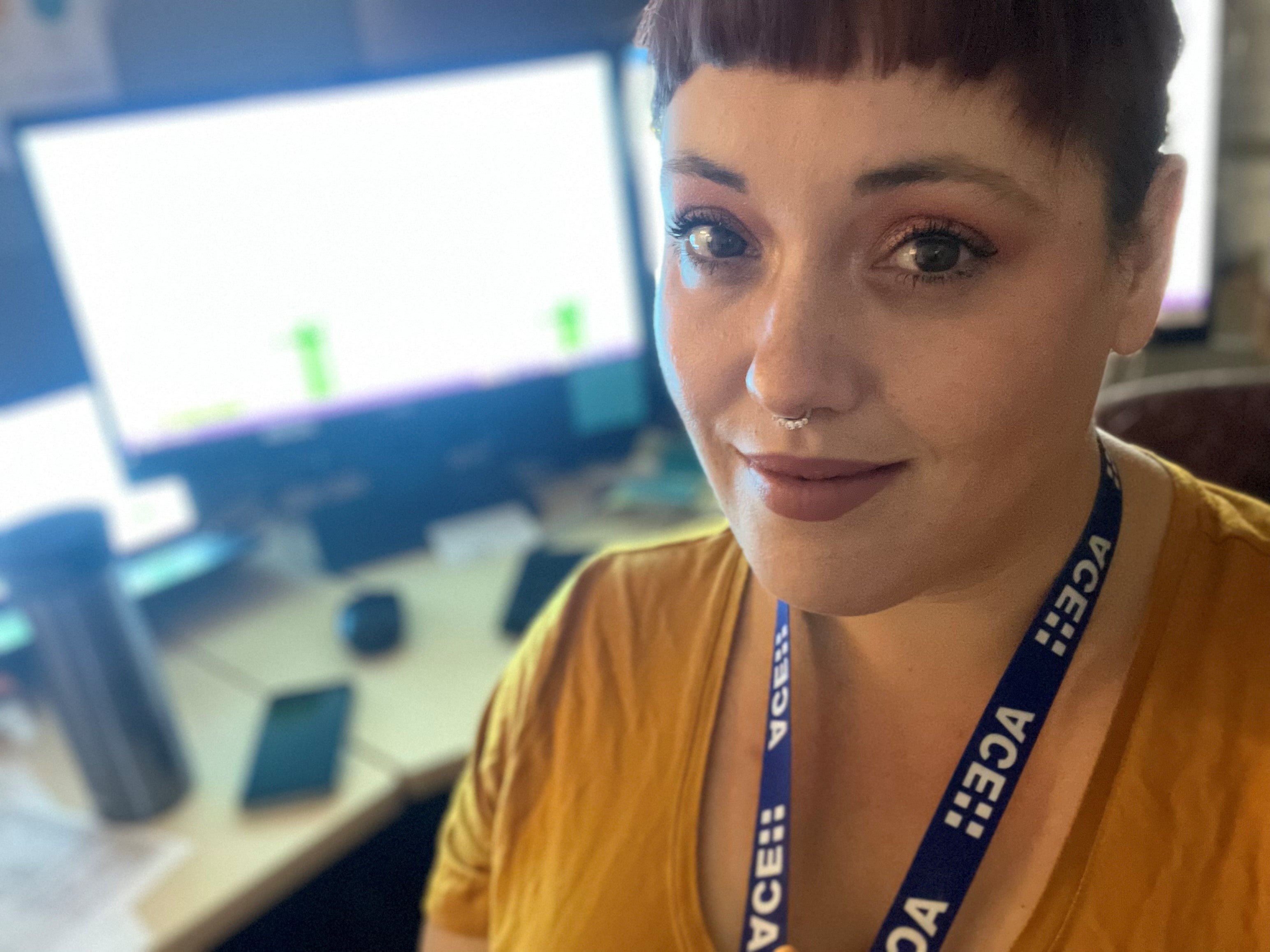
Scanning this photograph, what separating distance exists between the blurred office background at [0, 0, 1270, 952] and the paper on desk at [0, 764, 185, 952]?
0.15 ft

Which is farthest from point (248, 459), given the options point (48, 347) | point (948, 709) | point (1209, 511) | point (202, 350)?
point (1209, 511)

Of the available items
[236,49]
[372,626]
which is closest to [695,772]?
[372,626]

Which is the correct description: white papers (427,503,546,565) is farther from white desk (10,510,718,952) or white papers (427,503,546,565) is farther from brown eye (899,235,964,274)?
brown eye (899,235,964,274)

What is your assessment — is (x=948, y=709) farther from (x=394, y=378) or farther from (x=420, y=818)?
(x=420, y=818)

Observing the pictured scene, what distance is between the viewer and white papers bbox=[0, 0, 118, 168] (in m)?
1.26

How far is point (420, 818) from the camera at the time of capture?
5.01ft

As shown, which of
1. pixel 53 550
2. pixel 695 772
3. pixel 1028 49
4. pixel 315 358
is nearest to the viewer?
pixel 1028 49

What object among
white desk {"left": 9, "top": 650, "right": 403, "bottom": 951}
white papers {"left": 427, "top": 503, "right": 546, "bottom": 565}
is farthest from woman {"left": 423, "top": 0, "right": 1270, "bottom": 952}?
white papers {"left": 427, "top": 503, "right": 546, "bottom": 565}

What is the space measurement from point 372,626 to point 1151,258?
0.90m

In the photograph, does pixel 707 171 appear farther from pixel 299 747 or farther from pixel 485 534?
pixel 485 534

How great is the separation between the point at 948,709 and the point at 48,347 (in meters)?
1.27

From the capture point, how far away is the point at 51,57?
1.30 meters

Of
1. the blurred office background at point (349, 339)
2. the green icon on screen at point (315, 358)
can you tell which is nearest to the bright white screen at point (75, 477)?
the blurred office background at point (349, 339)

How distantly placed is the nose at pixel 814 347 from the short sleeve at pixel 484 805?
361mm
